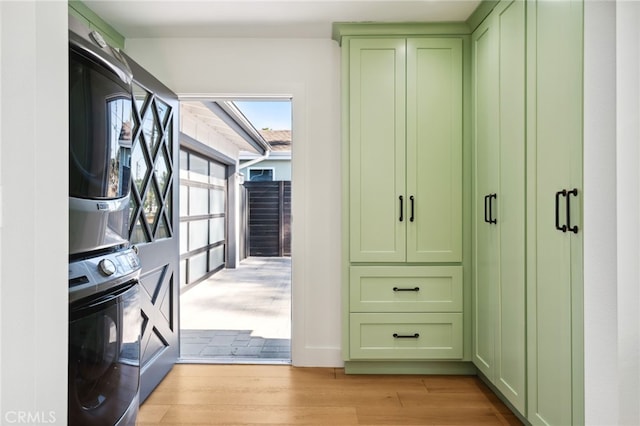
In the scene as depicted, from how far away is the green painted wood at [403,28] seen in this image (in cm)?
259

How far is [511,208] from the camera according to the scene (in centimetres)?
205

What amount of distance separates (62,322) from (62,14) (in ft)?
2.45

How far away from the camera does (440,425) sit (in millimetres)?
2021

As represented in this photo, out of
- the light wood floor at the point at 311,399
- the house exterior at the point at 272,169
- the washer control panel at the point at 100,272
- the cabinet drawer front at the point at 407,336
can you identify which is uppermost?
the house exterior at the point at 272,169

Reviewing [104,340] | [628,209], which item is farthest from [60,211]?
[628,209]

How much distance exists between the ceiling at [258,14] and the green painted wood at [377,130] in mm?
199

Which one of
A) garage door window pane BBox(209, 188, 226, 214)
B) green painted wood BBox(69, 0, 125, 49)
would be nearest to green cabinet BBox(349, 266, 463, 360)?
green painted wood BBox(69, 0, 125, 49)

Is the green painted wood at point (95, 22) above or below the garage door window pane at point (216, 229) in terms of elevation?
above

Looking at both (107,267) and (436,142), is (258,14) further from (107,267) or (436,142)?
(107,267)

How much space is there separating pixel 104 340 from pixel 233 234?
6887 mm

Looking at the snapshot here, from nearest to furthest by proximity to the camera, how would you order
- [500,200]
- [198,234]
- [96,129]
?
[96,129]
[500,200]
[198,234]

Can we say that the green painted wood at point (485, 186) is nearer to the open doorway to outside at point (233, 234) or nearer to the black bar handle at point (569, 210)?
the black bar handle at point (569, 210)

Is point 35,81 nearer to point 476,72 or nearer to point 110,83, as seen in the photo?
point 110,83

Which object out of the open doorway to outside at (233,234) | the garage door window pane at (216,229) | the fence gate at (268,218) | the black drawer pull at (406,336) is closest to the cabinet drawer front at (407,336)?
the black drawer pull at (406,336)
